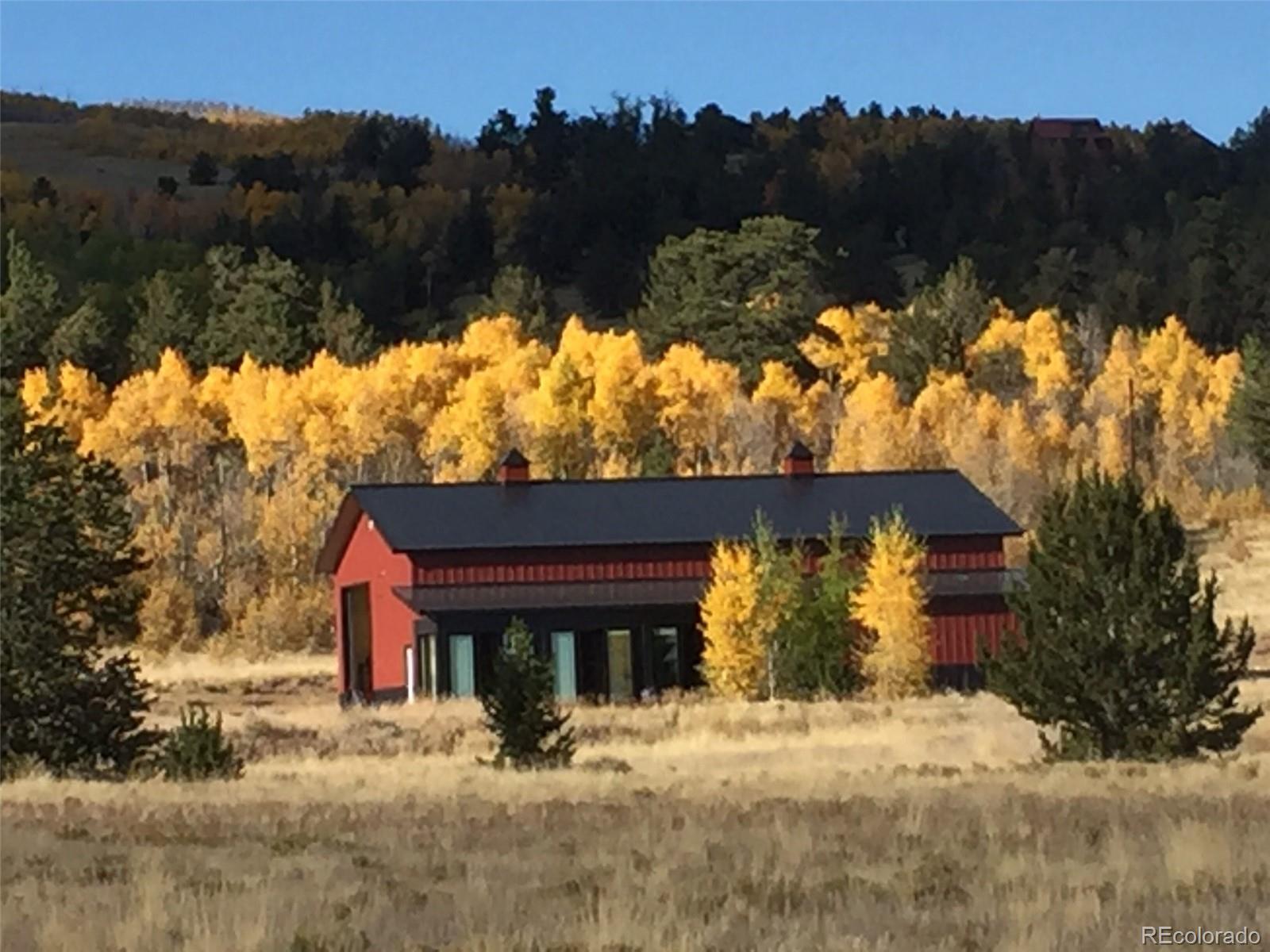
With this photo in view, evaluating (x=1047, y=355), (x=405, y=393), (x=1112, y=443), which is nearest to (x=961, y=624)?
(x=1112, y=443)

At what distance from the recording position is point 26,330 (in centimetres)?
10331

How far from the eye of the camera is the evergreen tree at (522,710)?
28000 mm

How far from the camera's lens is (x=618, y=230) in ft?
458

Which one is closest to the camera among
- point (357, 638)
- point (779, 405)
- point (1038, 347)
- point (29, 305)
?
point (357, 638)

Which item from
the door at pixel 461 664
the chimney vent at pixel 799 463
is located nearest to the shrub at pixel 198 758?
the door at pixel 461 664

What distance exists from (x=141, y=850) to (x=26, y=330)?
298ft

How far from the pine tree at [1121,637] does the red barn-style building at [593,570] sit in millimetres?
21674

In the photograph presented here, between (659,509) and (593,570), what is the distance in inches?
118

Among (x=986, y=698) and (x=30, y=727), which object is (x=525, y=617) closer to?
(x=986, y=698)

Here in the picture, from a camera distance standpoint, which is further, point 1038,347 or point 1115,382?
point 1038,347

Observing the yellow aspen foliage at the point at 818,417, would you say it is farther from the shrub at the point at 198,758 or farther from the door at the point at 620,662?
the shrub at the point at 198,758

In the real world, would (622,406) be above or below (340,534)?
above

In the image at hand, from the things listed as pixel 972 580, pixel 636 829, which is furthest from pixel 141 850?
pixel 972 580

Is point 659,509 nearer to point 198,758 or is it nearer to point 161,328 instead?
point 198,758
